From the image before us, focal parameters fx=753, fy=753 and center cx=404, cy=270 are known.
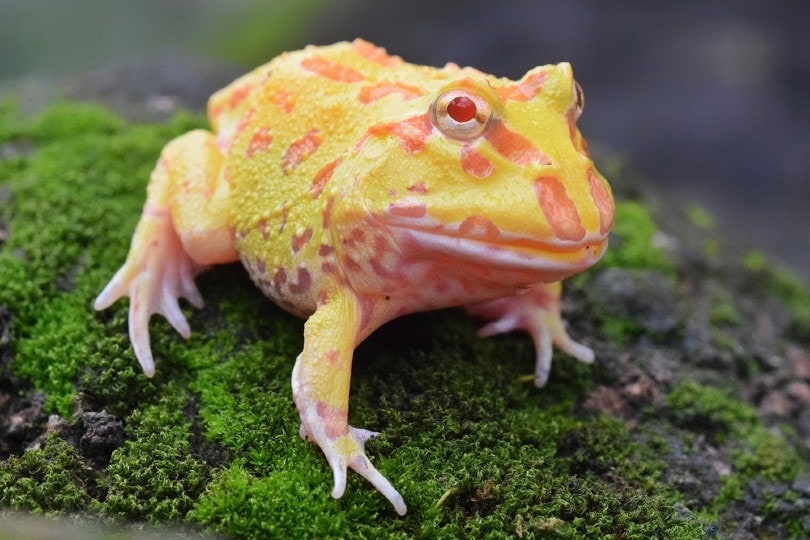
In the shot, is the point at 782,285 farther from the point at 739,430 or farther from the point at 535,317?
the point at 535,317

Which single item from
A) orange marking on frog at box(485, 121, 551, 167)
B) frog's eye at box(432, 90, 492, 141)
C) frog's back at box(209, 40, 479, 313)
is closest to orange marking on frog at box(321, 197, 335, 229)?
frog's back at box(209, 40, 479, 313)

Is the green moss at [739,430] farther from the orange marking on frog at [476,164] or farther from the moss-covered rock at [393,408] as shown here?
the orange marking on frog at [476,164]

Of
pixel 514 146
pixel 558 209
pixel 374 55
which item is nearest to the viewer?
pixel 558 209

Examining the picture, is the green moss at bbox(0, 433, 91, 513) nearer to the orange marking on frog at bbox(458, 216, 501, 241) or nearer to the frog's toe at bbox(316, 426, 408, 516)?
the frog's toe at bbox(316, 426, 408, 516)

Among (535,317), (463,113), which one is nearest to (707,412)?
(535,317)

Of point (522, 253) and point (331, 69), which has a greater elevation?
point (331, 69)

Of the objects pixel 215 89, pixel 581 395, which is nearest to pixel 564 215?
pixel 581 395
